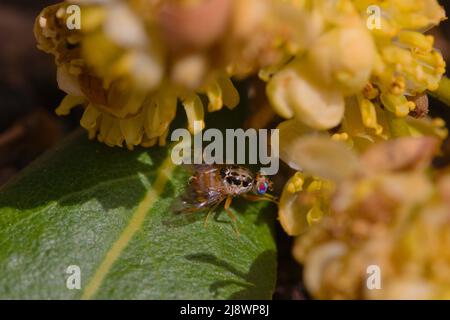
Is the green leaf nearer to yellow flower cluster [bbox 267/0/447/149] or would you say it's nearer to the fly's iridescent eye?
the fly's iridescent eye

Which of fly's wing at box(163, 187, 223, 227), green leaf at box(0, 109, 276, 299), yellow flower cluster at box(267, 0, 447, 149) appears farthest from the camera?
fly's wing at box(163, 187, 223, 227)

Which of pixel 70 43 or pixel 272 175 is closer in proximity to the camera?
pixel 70 43

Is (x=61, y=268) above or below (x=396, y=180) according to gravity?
below

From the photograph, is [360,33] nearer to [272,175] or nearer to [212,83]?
[212,83]

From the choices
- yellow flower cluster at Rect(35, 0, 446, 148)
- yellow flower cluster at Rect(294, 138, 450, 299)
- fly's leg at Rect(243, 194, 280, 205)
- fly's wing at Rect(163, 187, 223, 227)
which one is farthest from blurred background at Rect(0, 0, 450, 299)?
yellow flower cluster at Rect(294, 138, 450, 299)
